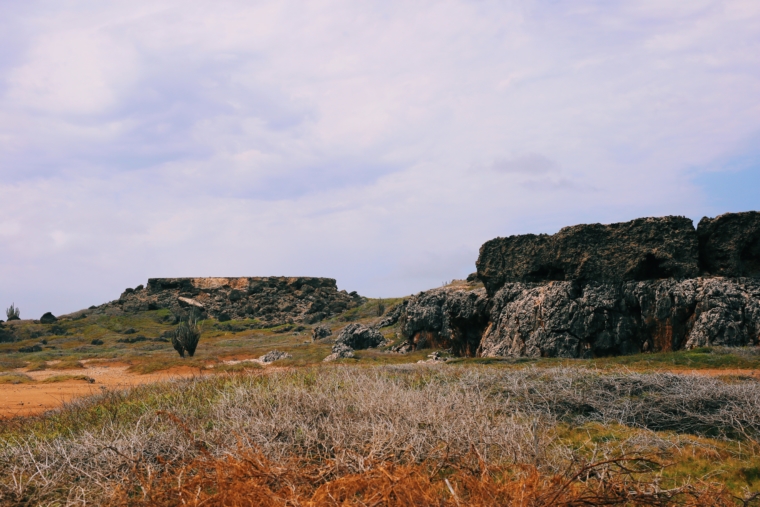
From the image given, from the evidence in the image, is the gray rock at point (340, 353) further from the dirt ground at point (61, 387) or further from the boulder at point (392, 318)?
the boulder at point (392, 318)

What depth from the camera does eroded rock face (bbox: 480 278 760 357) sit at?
1669 centimetres

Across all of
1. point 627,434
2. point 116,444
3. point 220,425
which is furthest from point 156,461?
point 627,434

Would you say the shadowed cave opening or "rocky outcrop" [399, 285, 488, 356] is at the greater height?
the shadowed cave opening

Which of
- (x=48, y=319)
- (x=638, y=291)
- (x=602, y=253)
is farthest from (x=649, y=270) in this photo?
(x=48, y=319)

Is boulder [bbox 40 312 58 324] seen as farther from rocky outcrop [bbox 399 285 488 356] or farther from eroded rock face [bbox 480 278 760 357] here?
eroded rock face [bbox 480 278 760 357]

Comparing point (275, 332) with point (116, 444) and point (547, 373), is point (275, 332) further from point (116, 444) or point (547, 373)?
point (116, 444)

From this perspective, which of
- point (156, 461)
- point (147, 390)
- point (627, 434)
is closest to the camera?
point (156, 461)

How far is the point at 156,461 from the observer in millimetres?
5957

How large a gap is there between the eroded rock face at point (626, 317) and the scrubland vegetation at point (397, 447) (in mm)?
8249

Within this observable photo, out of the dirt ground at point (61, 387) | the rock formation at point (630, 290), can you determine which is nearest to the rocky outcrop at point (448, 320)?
the rock formation at point (630, 290)

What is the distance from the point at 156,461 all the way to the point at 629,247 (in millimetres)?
17306

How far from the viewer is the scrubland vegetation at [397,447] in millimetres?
4223

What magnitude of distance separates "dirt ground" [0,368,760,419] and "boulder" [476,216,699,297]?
5.31 metres

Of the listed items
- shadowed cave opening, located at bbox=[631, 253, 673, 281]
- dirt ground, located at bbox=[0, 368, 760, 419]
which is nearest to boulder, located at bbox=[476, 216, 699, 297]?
shadowed cave opening, located at bbox=[631, 253, 673, 281]
